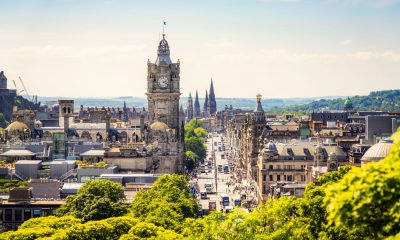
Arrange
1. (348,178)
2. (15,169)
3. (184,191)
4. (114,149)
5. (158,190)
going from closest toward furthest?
1. (348,178)
2. (158,190)
3. (184,191)
4. (15,169)
5. (114,149)

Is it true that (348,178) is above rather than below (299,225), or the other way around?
above

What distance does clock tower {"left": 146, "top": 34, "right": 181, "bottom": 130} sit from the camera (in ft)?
568

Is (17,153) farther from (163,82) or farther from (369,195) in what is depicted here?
(369,195)

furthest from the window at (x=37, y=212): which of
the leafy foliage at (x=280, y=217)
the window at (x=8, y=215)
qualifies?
the leafy foliage at (x=280, y=217)

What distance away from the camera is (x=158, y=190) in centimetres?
11206

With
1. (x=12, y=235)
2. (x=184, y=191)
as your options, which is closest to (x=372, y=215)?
(x=12, y=235)

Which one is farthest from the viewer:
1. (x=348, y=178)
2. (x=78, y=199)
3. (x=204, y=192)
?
(x=204, y=192)

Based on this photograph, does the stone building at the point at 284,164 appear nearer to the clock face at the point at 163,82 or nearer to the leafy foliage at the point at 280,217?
the clock face at the point at 163,82

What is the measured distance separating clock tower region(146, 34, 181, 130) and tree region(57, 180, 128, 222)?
67089 millimetres

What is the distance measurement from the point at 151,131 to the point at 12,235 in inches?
3198

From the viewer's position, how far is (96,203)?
96.9m

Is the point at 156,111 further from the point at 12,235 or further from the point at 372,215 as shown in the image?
the point at 372,215

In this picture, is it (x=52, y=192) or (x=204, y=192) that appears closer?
(x=52, y=192)

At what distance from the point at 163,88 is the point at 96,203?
7853 cm
